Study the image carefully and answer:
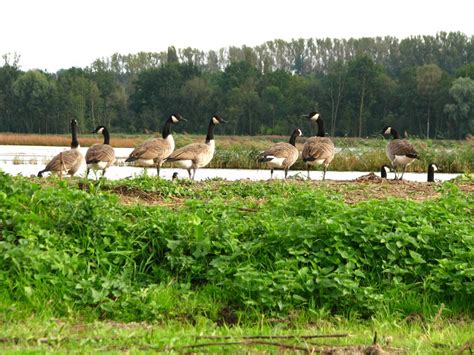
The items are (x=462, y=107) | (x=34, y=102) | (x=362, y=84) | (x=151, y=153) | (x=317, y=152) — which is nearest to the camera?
(x=317, y=152)

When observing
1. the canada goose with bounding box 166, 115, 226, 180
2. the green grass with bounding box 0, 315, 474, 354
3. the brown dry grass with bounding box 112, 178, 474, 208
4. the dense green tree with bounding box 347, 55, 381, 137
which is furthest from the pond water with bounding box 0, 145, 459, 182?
the dense green tree with bounding box 347, 55, 381, 137

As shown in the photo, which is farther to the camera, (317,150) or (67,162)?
(317,150)

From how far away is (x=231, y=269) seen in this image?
8398 mm

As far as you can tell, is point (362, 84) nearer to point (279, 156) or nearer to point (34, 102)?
point (34, 102)

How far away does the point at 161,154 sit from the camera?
19.5 metres

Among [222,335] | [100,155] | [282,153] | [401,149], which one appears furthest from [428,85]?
[222,335]

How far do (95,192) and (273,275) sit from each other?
3.36m

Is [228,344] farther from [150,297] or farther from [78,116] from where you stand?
[78,116]

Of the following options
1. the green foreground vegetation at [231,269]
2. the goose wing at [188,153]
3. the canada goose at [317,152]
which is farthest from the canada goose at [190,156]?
the green foreground vegetation at [231,269]

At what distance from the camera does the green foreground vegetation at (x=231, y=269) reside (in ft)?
24.6

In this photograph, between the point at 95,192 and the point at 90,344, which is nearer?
the point at 90,344

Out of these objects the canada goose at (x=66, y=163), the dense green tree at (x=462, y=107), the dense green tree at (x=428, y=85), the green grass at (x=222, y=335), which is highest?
the dense green tree at (x=428, y=85)

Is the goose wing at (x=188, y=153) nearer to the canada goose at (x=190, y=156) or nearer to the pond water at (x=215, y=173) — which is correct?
the canada goose at (x=190, y=156)

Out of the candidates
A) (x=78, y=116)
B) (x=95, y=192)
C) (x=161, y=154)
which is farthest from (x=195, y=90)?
(x=95, y=192)
